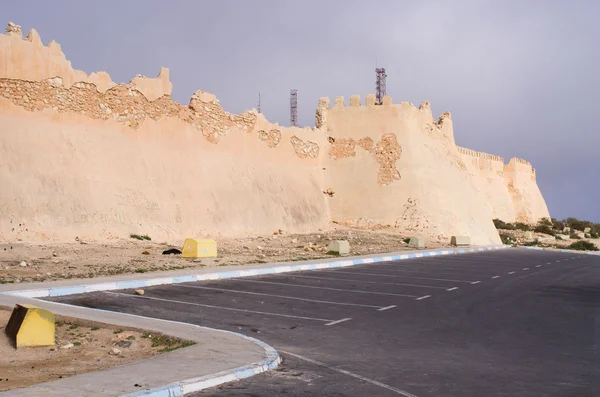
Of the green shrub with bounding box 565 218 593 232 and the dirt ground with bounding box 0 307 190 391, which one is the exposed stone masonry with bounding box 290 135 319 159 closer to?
the dirt ground with bounding box 0 307 190 391

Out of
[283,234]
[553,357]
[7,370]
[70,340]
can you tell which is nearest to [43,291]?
[70,340]

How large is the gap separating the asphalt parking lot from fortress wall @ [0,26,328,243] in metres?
9.58

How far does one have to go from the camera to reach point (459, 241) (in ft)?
120

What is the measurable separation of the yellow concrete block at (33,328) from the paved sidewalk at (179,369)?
0.99 meters

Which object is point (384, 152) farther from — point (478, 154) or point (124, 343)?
point (478, 154)

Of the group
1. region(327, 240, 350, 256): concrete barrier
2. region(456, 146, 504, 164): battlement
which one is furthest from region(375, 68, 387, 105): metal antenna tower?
region(327, 240, 350, 256): concrete barrier

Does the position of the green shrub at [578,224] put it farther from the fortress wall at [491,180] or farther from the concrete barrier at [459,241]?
the concrete barrier at [459,241]

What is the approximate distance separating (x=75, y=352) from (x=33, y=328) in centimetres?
67

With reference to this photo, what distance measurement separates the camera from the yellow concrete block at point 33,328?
25.4 ft

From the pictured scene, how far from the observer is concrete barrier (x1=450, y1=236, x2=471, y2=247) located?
36.4 metres

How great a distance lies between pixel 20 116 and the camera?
75.2 feet

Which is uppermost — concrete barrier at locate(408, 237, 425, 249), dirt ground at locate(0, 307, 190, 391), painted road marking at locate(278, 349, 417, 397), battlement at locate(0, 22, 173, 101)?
battlement at locate(0, 22, 173, 101)

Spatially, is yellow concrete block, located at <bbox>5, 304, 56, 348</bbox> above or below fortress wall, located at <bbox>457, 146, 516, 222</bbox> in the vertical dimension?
below

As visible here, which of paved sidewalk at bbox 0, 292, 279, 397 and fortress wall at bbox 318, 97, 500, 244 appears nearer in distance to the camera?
paved sidewalk at bbox 0, 292, 279, 397
